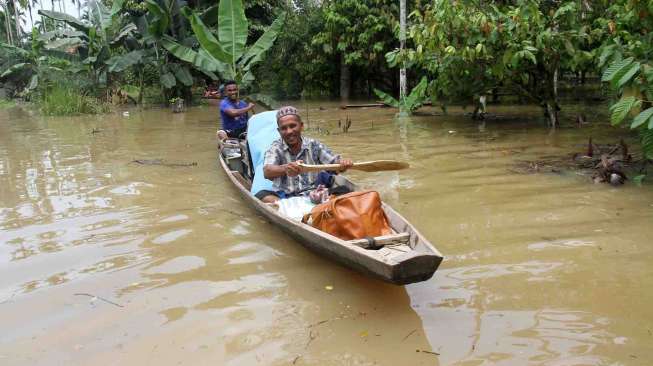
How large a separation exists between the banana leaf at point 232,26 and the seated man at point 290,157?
25.7 ft

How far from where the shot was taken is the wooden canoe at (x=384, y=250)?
269 centimetres

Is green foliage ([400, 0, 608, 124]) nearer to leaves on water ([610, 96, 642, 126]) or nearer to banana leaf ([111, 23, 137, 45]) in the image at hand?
leaves on water ([610, 96, 642, 126])

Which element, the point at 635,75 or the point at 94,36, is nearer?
the point at 635,75

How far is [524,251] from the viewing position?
3.72 meters

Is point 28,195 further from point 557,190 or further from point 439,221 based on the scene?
point 557,190

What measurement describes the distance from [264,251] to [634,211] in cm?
302

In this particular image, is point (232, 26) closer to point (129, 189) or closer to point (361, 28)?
point (361, 28)

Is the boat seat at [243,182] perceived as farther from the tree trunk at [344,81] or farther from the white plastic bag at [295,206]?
the tree trunk at [344,81]

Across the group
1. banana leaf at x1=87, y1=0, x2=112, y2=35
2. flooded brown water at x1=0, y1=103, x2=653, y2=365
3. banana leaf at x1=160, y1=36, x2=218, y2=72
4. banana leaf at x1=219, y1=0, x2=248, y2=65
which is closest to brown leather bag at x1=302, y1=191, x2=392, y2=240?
flooded brown water at x1=0, y1=103, x2=653, y2=365

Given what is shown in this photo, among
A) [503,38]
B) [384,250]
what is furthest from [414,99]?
[384,250]

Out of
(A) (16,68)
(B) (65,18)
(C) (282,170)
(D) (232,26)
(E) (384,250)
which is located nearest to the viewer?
(E) (384,250)

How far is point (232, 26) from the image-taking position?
11.5 metres

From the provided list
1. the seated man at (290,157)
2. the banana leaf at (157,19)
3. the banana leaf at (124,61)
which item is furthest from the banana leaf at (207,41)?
the seated man at (290,157)

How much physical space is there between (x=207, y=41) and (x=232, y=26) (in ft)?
2.10
